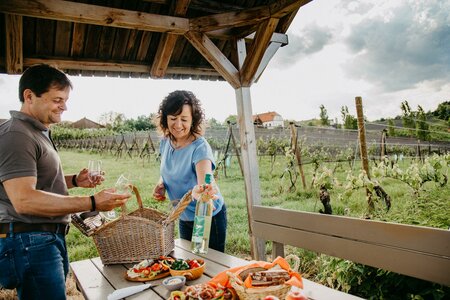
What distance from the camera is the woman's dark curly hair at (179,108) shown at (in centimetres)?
217

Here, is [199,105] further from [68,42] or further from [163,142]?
[68,42]

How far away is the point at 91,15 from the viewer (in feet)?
8.74

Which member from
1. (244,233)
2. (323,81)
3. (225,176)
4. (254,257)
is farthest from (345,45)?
(254,257)

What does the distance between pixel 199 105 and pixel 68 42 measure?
6.18ft

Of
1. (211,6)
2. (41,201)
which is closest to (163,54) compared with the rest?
(211,6)

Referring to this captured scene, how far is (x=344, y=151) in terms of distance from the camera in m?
10.1

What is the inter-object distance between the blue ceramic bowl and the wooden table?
41 mm

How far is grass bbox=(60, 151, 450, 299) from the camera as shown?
10.2 ft

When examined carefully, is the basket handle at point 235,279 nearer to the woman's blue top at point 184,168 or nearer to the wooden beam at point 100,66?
the woman's blue top at point 184,168

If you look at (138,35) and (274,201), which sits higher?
(138,35)

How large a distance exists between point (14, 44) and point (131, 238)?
222 centimetres

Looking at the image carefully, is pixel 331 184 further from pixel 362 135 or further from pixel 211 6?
pixel 211 6

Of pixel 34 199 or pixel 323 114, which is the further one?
pixel 323 114

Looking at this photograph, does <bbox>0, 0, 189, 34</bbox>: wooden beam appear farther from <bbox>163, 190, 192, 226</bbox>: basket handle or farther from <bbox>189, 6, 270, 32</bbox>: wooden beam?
<bbox>163, 190, 192, 226</bbox>: basket handle
